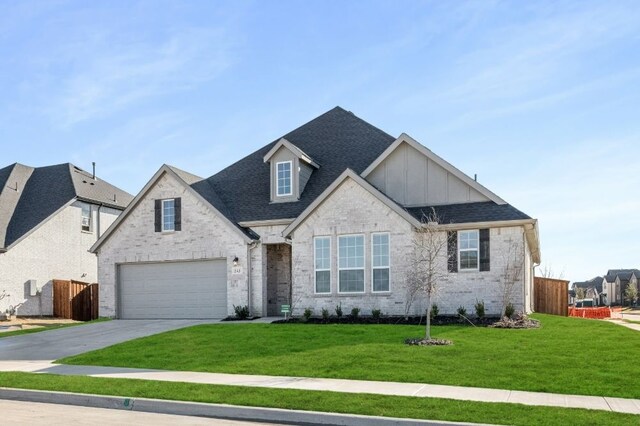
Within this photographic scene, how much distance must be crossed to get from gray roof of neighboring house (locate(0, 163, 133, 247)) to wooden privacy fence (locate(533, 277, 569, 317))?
2325 centimetres

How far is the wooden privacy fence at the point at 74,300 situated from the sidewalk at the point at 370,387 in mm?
16304

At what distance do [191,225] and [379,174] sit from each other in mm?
7849

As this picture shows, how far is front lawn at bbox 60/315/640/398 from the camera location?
11727 mm

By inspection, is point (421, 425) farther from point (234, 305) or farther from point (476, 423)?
point (234, 305)

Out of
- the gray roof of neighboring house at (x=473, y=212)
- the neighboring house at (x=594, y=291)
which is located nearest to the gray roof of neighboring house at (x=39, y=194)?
the gray roof of neighboring house at (x=473, y=212)

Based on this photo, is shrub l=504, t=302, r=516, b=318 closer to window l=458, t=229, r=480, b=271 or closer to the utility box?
window l=458, t=229, r=480, b=271

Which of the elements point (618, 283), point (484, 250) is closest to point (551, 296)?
point (484, 250)

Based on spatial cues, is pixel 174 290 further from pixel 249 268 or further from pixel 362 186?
pixel 362 186

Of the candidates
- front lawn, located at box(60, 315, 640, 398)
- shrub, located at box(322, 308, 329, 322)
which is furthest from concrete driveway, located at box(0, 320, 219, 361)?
shrub, located at box(322, 308, 329, 322)

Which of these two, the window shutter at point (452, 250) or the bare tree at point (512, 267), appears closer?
the bare tree at point (512, 267)

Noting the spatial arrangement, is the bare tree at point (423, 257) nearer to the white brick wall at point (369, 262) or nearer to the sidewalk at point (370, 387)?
the white brick wall at point (369, 262)

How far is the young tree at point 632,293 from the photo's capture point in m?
83.0

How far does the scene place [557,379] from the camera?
453 inches

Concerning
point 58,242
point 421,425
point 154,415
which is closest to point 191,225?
point 58,242
